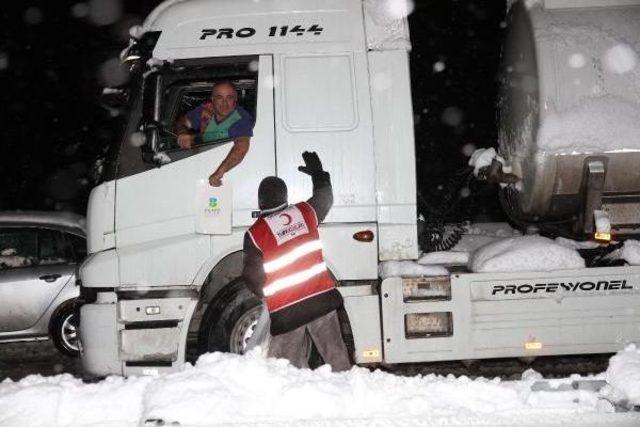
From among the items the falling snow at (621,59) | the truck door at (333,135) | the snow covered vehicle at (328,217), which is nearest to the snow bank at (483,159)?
the snow covered vehicle at (328,217)

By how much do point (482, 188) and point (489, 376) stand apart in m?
1.80

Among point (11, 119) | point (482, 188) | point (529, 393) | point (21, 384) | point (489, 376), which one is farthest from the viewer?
point (11, 119)

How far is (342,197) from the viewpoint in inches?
200

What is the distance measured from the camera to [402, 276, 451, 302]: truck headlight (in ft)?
16.6

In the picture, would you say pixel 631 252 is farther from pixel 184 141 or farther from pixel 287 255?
pixel 184 141

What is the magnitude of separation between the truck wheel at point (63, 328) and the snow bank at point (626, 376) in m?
6.21

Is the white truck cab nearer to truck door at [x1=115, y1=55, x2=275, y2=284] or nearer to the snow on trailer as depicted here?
truck door at [x1=115, y1=55, x2=275, y2=284]

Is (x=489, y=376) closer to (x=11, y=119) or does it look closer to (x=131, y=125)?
(x=131, y=125)

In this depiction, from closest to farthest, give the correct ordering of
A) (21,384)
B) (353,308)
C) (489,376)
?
1. (21,384)
2. (353,308)
3. (489,376)

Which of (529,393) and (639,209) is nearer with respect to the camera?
(529,393)

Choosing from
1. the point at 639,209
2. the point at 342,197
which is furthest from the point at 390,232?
the point at 639,209

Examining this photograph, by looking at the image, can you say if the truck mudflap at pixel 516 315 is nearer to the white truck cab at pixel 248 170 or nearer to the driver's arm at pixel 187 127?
the white truck cab at pixel 248 170

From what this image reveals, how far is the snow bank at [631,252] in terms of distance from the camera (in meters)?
5.11

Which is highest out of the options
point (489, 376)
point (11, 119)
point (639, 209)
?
point (11, 119)
